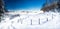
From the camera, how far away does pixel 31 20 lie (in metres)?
1.35

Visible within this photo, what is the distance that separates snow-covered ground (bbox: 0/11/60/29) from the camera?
1.26 metres

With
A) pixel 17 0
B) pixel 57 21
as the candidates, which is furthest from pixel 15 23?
pixel 57 21

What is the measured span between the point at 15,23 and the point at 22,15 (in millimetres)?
112

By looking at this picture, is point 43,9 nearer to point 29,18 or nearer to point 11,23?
point 29,18

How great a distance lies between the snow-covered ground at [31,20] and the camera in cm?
126

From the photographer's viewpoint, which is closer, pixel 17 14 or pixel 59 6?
pixel 59 6

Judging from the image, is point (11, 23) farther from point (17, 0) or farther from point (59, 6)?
point (59, 6)

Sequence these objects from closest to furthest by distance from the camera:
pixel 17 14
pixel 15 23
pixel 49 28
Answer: pixel 49 28 → pixel 15 23 → pixel 17 14

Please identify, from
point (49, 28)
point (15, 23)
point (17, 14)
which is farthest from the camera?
point (17, 14)

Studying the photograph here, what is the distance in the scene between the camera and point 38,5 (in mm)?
1367

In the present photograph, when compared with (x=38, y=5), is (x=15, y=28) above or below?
below

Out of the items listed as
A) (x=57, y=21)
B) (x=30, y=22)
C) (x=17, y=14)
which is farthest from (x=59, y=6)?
(x=17, y=14)

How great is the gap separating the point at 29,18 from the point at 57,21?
9.2 inches

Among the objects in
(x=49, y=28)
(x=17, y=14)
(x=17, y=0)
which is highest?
(x=17, y=0)
